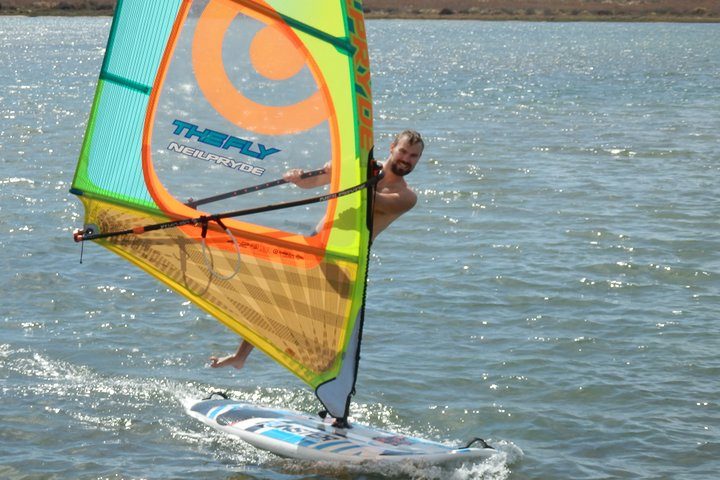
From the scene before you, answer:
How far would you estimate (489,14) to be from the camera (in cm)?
8556

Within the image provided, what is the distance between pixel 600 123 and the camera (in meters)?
25.5

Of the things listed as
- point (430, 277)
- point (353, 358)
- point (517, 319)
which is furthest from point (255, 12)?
point (430, 277)

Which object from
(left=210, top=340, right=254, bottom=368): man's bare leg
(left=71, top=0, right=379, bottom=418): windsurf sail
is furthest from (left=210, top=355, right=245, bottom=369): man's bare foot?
(left=71, top=0, right=379, bottom=418): windsurf sail

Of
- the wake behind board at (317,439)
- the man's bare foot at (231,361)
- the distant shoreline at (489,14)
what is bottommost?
the wake behind board at (317,439)

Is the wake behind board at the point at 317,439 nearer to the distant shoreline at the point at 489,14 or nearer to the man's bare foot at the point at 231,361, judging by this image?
the man's bare foot at the point at 231,361

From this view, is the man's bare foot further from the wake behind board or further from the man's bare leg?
the wake behind board

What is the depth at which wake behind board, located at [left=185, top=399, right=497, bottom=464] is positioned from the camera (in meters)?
7.64

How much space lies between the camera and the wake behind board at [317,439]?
7637 millimetres

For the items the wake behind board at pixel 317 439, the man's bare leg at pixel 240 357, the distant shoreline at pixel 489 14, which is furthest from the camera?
the distant shoreline at pixel 489 14

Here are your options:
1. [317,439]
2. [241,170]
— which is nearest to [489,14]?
[317,439]

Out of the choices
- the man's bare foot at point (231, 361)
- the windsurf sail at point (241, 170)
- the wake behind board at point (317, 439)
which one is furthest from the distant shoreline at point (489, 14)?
the windsurf sail at point (241, 170)

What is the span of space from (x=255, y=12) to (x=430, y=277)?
19.3 feet

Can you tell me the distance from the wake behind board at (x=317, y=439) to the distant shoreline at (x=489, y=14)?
231 feet

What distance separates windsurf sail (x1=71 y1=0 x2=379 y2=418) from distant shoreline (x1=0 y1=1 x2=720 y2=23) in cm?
7081
